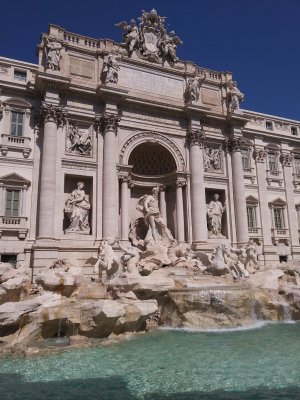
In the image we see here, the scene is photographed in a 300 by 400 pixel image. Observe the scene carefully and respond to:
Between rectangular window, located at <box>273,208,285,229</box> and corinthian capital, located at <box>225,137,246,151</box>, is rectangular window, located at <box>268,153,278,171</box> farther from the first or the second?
corinthian capital, located at <box>225,137,246,151</box>

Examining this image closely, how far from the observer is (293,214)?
2594cm

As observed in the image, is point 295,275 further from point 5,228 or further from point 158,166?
point 5,228

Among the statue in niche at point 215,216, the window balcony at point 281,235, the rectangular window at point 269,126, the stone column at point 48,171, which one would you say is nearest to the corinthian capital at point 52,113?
the stone column at point 48,171

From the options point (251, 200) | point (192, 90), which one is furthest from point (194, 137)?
point (251, 200)

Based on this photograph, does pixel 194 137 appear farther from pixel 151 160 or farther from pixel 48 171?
pixel 48 171

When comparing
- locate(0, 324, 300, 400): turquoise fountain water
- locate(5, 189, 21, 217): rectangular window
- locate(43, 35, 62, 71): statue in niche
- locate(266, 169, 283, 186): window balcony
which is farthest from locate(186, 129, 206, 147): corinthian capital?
locate(0, 324, 300, 400): turquoise fountain water

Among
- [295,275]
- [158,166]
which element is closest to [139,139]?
[158,166]

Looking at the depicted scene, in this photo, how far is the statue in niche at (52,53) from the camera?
63.4ft

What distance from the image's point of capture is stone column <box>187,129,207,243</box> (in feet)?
69.5

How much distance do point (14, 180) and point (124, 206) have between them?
20.0ft

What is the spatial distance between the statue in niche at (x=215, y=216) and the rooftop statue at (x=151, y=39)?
390 inches

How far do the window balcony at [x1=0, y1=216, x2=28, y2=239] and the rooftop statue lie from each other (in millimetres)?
12673

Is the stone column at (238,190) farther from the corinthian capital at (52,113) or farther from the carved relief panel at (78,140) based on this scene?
the corinthian capital at (52,113)

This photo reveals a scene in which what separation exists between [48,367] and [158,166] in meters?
16.9
